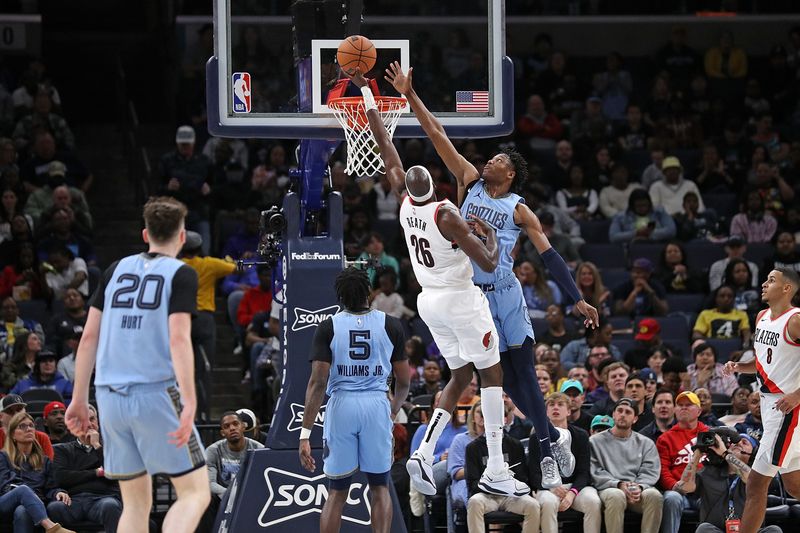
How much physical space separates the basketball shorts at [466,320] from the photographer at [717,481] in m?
3.31

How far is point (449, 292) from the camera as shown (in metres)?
10.0

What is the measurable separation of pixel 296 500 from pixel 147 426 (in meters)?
3.63

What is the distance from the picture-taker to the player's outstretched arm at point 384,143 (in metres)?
9.98

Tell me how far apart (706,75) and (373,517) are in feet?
42.6

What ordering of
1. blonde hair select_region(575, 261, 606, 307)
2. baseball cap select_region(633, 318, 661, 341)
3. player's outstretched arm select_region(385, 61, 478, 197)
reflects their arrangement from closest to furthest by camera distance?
player's outstretched arm select_region(385, 61, 478, 197), baseball cap select_region(633, 318, 661, 341), blonde hair select_region(575, 261, 606, 307)

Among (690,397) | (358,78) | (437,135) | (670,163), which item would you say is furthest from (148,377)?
(670,163)

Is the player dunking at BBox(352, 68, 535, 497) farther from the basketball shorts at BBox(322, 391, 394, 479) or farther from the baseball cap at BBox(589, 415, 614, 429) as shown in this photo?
the baseball cap at BBox(589, 415, 614, 429)

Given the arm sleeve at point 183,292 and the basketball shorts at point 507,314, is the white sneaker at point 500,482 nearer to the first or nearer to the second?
the basketball shorts at point 507,314

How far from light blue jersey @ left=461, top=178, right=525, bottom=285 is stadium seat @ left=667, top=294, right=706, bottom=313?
7.29 metres

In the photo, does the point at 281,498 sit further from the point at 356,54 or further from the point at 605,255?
the point at 605,255

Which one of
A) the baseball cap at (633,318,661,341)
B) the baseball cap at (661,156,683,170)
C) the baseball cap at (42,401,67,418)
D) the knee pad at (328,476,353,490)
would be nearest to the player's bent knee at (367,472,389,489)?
the knee pad at (328,476,353,490)

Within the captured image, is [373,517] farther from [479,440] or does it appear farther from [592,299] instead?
[592,299]

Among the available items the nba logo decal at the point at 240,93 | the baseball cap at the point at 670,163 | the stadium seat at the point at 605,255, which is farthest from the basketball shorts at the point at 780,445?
the baseball cap at the point at 670,163

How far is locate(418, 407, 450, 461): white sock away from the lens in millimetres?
10258
